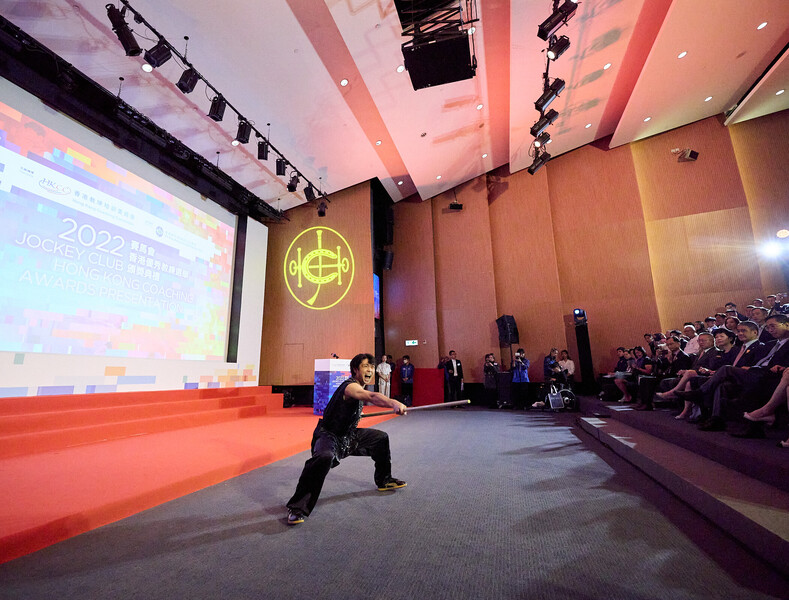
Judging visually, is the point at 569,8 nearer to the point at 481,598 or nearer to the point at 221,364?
the point at 481,598

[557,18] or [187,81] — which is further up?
[557,18]

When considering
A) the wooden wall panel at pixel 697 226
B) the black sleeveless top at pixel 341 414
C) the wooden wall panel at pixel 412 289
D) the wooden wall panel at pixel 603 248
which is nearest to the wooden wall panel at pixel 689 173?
the wooden wall panel at pixel 697 226

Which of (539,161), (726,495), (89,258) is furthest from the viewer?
(539,161)

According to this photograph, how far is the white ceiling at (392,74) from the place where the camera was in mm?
4531

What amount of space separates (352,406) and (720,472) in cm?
240

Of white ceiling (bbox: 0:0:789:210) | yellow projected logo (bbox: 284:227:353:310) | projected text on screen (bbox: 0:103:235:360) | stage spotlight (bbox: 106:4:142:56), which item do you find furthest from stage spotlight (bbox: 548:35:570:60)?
projected text on screen (bbox: 0:103:235:360)

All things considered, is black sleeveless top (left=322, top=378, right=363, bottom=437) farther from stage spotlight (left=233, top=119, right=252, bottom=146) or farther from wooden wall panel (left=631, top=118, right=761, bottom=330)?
wooden wall panel (left=631, top=118, right=761, bottom=330)

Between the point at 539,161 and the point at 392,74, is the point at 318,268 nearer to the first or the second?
the point at 392,74

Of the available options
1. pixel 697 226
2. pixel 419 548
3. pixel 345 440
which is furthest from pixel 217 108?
pixel 697 226

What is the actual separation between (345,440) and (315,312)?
633 cm

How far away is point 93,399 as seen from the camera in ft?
15.2

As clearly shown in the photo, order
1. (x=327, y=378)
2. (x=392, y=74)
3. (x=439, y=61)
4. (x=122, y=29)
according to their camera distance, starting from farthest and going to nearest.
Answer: (x=327, y=378)
(x=392, y=74)
(x=439, y=61)
(x=122, y=29)

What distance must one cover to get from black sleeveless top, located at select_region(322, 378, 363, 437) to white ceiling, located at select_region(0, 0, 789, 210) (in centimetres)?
471

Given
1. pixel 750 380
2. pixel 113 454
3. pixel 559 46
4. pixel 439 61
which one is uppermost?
pixel 559 46
